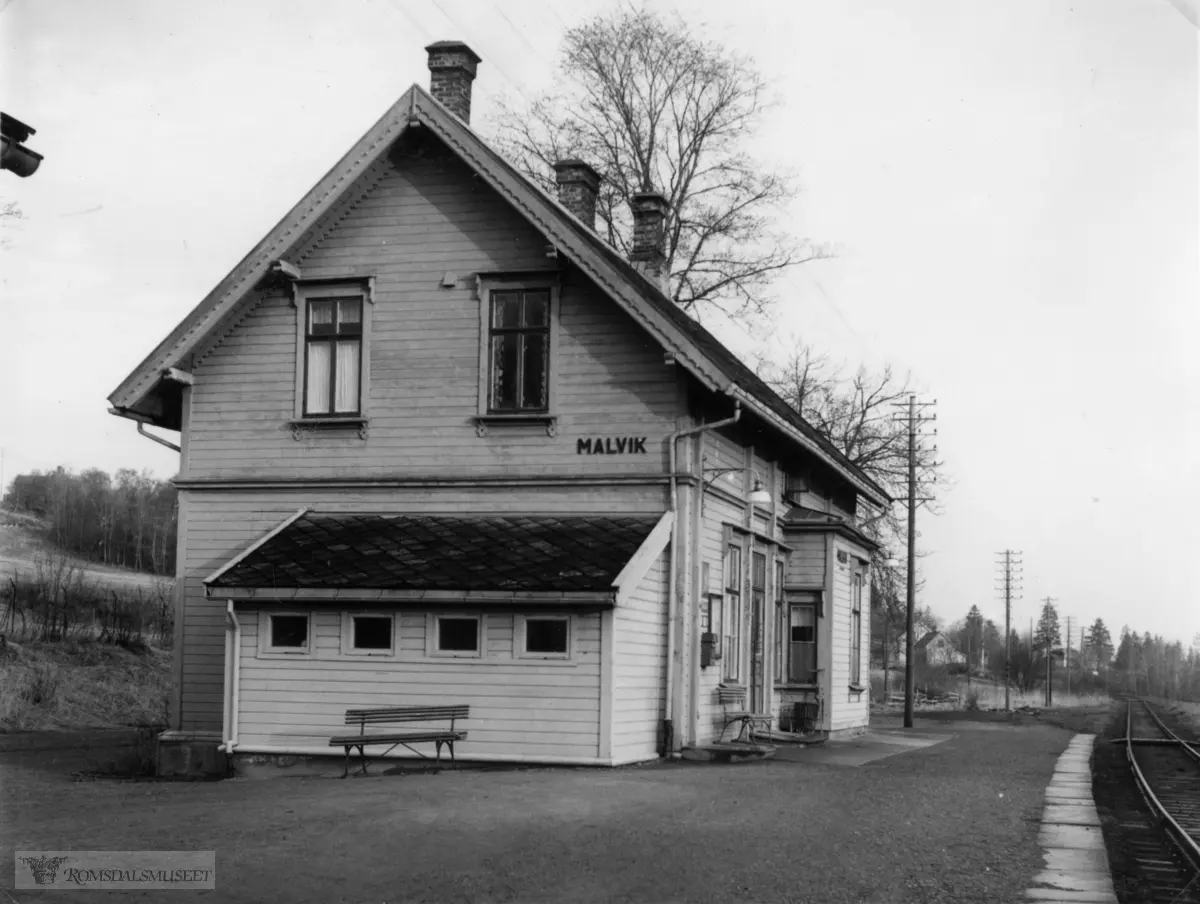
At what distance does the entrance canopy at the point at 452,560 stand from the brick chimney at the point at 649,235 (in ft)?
25.5

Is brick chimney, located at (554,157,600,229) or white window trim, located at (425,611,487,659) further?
brick chimney, located at (554,157,600,229)

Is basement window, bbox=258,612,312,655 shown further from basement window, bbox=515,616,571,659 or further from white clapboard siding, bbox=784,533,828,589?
white clapboard siding, bbox=784,533,828,589

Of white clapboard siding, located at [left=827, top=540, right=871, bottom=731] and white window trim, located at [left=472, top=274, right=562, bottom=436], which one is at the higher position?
white window trim, located at [left=472, top=274, right=562, bottom=436]

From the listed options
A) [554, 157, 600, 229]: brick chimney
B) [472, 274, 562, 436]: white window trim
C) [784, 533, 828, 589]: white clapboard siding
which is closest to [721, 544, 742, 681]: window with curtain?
[472, 274, 562, 436]: white window trim

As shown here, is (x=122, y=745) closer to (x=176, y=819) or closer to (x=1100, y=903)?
(x=176, y=819)

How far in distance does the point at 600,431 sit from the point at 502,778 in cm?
546

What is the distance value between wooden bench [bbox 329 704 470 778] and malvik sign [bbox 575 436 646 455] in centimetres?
383

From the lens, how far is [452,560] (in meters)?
18.2

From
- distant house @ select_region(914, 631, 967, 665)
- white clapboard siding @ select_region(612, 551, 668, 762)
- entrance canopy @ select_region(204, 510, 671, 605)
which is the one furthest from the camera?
distant house @ select_region(914, 631, 967, 665)

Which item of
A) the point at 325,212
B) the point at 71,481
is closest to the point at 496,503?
the point at 325,212

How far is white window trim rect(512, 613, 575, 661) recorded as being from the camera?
17453mm

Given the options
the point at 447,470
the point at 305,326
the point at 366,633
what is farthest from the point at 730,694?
the point at 305,326

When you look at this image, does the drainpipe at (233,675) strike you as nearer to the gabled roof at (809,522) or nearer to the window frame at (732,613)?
the window frame at (732,613)

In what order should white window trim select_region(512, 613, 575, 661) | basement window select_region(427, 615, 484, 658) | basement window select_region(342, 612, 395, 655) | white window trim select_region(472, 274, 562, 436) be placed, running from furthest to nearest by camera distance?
white window trim select_region(472, 274, 562, 436)
basement window select_region(342, 612, 395, 655)
basement window select_region(427, 615, 484, 658)
white window trim select_region(512, 613, 575, 661)
